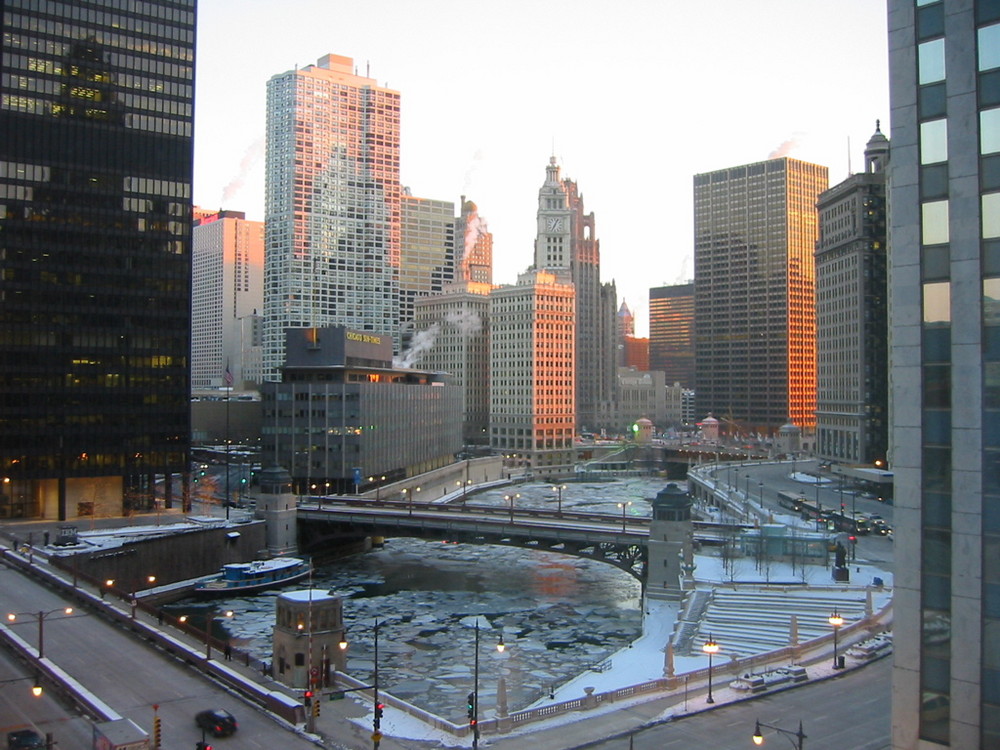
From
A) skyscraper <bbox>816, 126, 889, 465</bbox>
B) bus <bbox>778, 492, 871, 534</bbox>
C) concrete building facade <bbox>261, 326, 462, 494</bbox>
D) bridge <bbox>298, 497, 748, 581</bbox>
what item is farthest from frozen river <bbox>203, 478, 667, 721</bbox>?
skyscraper <bbox>816, 126, 889, 465</bbox>

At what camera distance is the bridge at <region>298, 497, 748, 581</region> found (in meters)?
91.9

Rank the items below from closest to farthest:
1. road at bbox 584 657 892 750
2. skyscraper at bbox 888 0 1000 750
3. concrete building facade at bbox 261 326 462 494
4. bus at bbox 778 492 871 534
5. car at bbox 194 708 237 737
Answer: skyscraper at bbox 888 0 1000 750 → car at bbox 194 708 237 737 → road at bbox 584 657 892 750 → bus at bbox 778 492 871 534 → concrete building facade at bbox 261 326 462 494

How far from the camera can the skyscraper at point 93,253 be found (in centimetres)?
11194

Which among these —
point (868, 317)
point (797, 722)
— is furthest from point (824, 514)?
point (868, 317)

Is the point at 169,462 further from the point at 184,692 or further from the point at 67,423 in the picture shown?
the point at 184,692

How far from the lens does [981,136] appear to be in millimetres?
30062

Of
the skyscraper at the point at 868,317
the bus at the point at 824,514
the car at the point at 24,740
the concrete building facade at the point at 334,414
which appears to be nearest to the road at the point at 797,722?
the car at the point at 24,740

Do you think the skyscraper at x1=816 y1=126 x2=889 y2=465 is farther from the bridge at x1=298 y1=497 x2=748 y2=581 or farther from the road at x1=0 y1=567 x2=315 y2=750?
the road at x1=0 y1=567 x2=315 y2=750

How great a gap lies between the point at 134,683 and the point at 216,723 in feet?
30.5

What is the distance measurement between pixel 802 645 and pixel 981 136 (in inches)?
1546

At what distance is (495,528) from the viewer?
9812 cm

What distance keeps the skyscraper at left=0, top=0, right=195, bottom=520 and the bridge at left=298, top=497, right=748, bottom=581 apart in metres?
22.6

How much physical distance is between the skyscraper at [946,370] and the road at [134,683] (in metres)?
27.6

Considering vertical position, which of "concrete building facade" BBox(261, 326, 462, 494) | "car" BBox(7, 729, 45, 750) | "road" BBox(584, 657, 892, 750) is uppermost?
"concrete building facade" BBox(261, 326, 462, 494)
